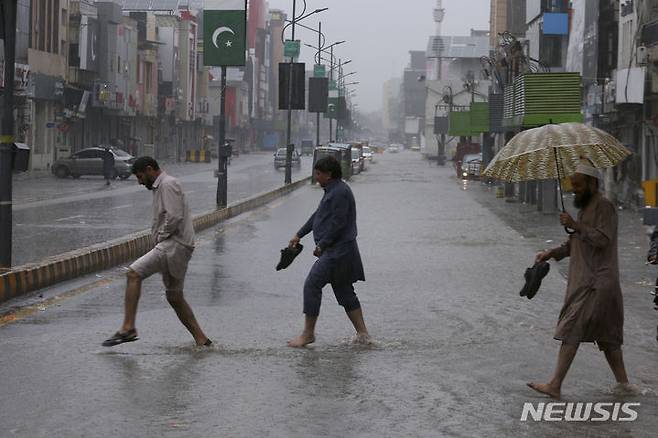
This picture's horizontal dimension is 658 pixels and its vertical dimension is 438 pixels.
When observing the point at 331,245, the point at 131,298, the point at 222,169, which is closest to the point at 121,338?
the point at 131,298

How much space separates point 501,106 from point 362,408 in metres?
48.6

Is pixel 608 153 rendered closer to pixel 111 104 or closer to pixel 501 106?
pixel 501 106

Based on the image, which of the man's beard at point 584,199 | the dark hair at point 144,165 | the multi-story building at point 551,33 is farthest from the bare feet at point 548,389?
the multi-story building at point 551,33

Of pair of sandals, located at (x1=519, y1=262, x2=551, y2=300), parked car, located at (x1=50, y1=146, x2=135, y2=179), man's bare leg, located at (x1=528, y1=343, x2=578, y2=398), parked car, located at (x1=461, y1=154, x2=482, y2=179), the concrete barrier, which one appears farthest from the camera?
parked car, located at (x1=461, y1=154, x2=482, y2=179)

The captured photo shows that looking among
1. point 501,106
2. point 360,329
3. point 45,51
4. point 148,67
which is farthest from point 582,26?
point 148,67

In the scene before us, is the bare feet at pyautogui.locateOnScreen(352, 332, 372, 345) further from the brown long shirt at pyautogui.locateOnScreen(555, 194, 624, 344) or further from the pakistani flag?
the pakistani flag

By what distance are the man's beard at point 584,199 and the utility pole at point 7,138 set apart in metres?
8.02

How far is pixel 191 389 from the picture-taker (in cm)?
942

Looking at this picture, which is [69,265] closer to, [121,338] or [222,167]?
[121,338]

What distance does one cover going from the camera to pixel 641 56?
1599 inches

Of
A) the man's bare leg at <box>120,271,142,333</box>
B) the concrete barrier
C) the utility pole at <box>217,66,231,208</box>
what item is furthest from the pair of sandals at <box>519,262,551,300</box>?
the utility pole at <box>217,66,231,208</box>

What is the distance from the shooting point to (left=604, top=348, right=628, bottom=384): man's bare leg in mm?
9508

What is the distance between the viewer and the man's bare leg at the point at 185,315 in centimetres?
1148

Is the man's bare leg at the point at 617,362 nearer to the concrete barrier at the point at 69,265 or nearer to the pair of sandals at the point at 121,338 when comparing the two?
the pair of sandals at the point at 121,338
